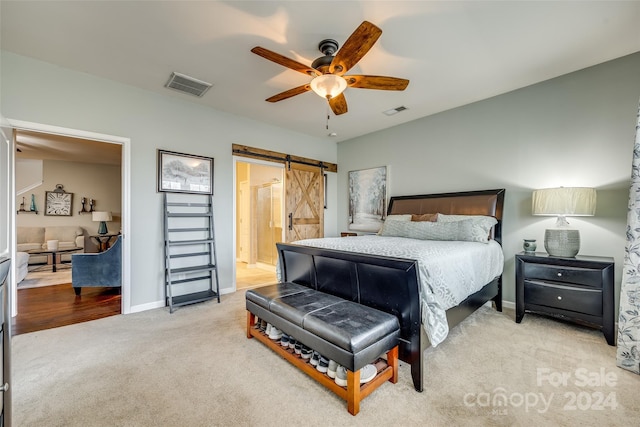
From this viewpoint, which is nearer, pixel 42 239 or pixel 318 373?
pixel 318 373

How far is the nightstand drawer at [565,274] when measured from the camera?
2605 mm

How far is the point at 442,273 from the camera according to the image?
2.10 meters

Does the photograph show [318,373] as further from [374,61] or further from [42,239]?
[42,239]

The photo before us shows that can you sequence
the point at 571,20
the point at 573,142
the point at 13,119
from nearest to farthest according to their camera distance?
1. the point at 571,20
2. the point at 13,119
3. the point at 573,142

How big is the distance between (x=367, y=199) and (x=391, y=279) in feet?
11.1

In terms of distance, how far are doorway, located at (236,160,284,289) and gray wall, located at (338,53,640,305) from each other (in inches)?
113

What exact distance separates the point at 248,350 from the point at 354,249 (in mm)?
1308

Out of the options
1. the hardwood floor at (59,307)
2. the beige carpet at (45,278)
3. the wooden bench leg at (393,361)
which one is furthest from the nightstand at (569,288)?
the beige carpet at (45,278)

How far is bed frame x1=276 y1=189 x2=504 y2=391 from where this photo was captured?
1907 millimetres

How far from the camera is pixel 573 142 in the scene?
310cm

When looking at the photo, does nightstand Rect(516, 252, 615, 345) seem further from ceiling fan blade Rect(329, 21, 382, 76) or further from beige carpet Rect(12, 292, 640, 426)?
ceiling fan blade Rect(329, 21, 382, 76)

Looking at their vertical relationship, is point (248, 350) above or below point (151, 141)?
below

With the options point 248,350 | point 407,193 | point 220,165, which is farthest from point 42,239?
point 407,193

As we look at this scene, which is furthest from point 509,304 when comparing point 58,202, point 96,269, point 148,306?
point 58,202
